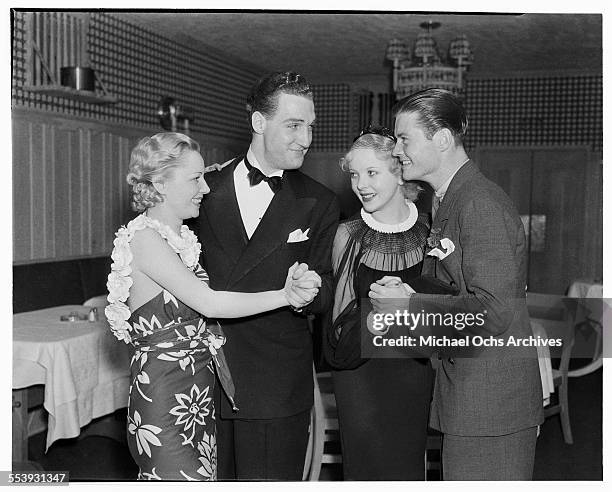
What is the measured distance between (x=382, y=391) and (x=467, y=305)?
0.46m

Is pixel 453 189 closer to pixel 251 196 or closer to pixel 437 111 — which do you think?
pixel 437 111

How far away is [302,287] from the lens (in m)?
1.80

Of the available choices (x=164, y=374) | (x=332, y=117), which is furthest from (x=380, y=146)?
(x=332, y=117)

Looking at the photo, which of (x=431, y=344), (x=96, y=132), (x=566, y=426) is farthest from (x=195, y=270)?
(x=96, y=132)

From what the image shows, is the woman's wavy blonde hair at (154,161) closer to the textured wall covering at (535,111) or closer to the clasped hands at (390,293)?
the clasped hands at (390,293)

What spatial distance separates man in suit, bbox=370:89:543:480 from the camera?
1.69m

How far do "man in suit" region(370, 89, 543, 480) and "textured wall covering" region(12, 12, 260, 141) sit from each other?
3.09 meters

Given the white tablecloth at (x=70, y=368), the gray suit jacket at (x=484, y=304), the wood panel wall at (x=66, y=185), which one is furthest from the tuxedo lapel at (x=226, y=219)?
the wood panel wall at (x=66, y=185)

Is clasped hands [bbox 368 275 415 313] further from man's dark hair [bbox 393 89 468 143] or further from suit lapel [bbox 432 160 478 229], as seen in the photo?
man's dark hair [bbox 393 89 468 143]

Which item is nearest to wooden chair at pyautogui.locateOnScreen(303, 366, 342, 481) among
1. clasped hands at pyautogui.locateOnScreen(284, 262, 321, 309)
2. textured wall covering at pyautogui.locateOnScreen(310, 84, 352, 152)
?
clasped hands at pyautogui.locateOnScreen(284, 262, 321, 309)

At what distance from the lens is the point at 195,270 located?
6.28ft

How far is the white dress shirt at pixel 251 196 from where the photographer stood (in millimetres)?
2068

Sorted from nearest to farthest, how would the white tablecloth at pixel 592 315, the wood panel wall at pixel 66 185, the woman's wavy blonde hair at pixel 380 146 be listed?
the woman's wavy blonde hair at pixel 380 146 < the white tablecloth at pixel 592 315 < the wood panel wall at pixel 66 185

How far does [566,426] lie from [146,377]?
2.93m
